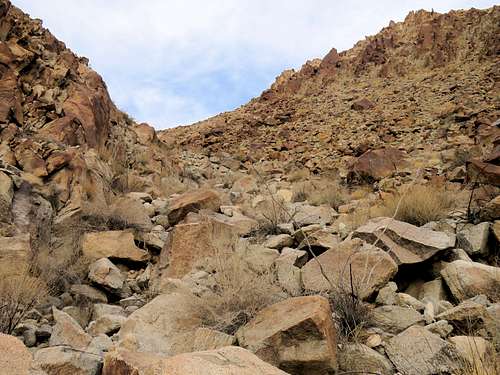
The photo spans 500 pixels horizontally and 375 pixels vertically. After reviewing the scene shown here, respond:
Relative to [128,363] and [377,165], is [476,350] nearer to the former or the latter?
[128,363]

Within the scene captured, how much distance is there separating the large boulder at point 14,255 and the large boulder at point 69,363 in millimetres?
1738

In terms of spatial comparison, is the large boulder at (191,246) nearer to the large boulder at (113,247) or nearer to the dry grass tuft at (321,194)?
the large boulder at (113,247)

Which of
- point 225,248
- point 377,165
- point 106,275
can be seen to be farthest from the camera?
point 377,165

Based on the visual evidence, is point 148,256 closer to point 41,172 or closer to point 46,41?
point 41,172

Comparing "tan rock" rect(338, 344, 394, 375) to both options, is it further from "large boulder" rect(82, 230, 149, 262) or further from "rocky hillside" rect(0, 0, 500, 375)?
"large boulder" rect(82, 230, 149, 262)

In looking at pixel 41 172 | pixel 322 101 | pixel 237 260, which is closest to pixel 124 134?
pixel 41 172

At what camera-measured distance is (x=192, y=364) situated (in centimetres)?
173

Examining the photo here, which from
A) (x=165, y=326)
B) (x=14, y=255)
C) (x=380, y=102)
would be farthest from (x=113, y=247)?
(x=380, y=102)

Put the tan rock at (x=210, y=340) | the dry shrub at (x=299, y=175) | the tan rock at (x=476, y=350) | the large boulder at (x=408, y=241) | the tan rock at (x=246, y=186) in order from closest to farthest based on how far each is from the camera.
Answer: the tan rock at (x=476, y=350) < the tan rock at (x=210, y=340) < the large boulder at (x=408, y=241) < the tan rock at (x=246, y=186) < the dry shrub at (x=299, y=175)

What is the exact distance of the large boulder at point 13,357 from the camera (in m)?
1.80

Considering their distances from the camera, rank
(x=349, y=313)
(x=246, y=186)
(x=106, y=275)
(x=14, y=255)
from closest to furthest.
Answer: (x=349, y=313) → (x=14, y=255) → (x=106, y=275) → (x=246, y=186)

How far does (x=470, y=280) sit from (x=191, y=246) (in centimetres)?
266

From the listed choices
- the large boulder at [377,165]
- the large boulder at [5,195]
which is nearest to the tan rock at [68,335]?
the large boulder at [5,195]

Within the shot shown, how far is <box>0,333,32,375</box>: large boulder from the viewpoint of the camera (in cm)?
180
